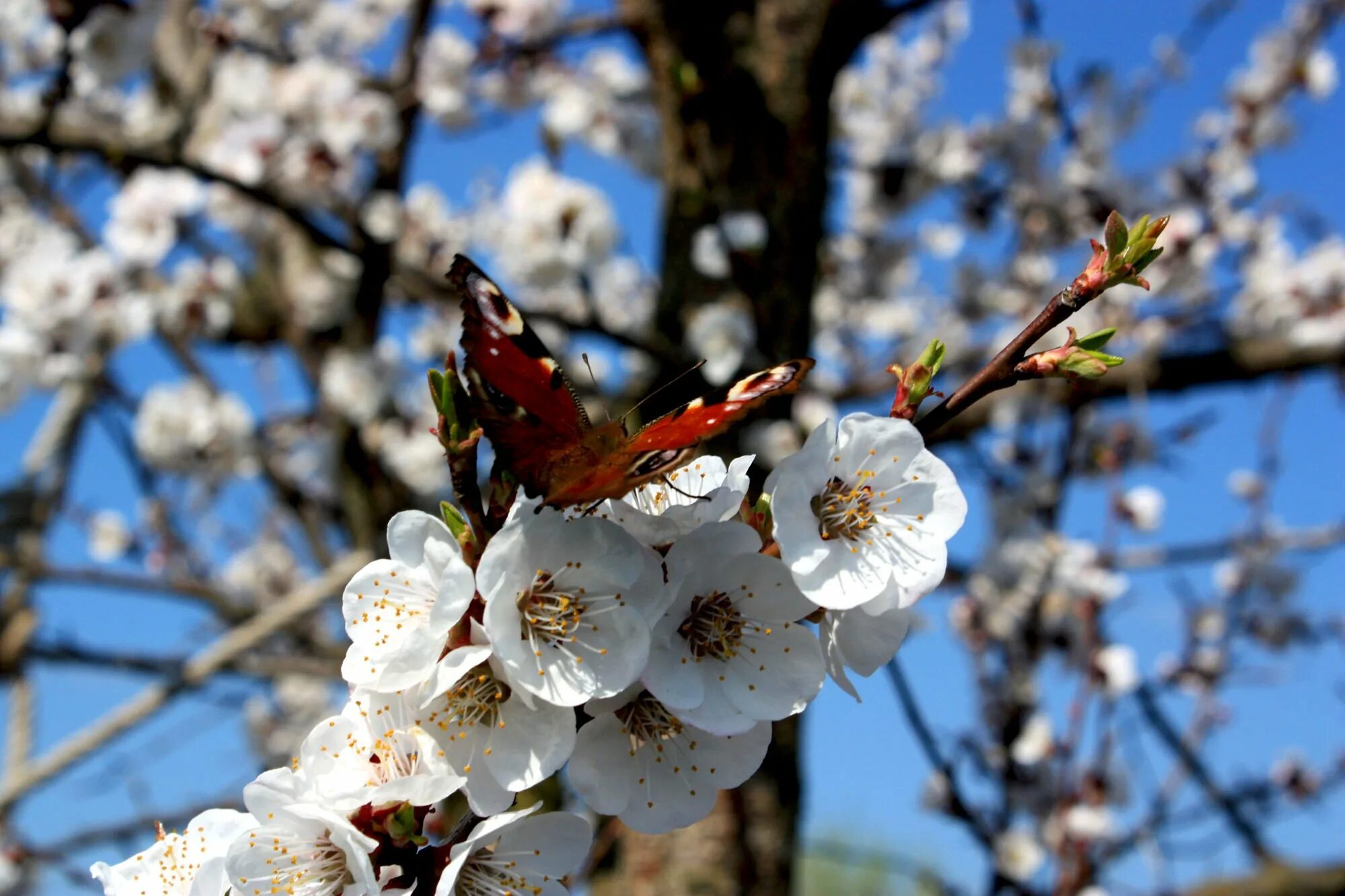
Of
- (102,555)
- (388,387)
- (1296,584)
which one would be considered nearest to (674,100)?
(388,387)

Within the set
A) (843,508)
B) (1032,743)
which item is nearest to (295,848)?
(843,508)

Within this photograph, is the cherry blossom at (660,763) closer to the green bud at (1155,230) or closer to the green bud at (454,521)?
the green bud at (454,521)

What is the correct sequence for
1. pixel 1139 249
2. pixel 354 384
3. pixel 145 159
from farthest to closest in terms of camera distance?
pixel 354 384 → pixel 145 159 → pixel 1139 249

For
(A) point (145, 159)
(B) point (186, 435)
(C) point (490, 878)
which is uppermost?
(B) point (186, 435)

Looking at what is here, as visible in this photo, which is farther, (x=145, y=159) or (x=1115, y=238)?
(x=145, y=159)

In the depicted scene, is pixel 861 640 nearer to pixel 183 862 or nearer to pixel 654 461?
pixel 654 461

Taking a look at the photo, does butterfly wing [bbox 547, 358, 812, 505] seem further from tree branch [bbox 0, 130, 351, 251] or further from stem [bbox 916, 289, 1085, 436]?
tree branch [bbox 0, 130, 351, 251]

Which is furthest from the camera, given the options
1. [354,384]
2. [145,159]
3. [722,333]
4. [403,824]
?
[354,384]
